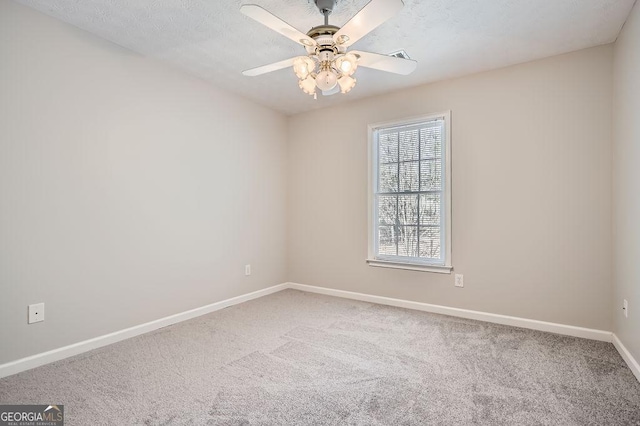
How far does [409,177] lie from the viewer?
12.4 feet

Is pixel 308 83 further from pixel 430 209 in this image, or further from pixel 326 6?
pixel 430 209

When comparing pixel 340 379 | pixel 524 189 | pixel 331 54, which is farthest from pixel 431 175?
pixel 340 379

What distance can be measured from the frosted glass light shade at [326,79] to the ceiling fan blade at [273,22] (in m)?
0.20

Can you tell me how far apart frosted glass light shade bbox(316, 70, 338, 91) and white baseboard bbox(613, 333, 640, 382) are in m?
2.67

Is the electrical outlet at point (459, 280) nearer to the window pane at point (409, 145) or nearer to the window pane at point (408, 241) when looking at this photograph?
the window pane at point (408, 241)

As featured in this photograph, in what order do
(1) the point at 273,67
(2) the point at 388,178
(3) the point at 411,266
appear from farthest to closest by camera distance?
(2) the point at 388,178, (3) the point at 411,266, (1) the point at 273,67

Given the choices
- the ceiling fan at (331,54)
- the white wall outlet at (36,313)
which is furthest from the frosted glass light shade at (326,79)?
the white wall outlet at (36,313)

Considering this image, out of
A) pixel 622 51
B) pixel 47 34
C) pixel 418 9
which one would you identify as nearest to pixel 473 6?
pixel 418 9

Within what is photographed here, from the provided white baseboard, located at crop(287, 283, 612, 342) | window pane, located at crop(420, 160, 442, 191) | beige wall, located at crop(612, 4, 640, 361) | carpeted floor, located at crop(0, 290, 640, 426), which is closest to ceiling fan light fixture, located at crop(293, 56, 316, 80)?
carpeted floor, located at crop(0, 290, 640, 426)

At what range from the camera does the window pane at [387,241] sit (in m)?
3.91

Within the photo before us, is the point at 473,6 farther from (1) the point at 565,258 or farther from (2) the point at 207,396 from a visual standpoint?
(2) the point at 207,396

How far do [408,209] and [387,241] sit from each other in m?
0.47

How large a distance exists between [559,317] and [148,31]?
14.0 ft

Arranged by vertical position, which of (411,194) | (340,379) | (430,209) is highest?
(411,194)
